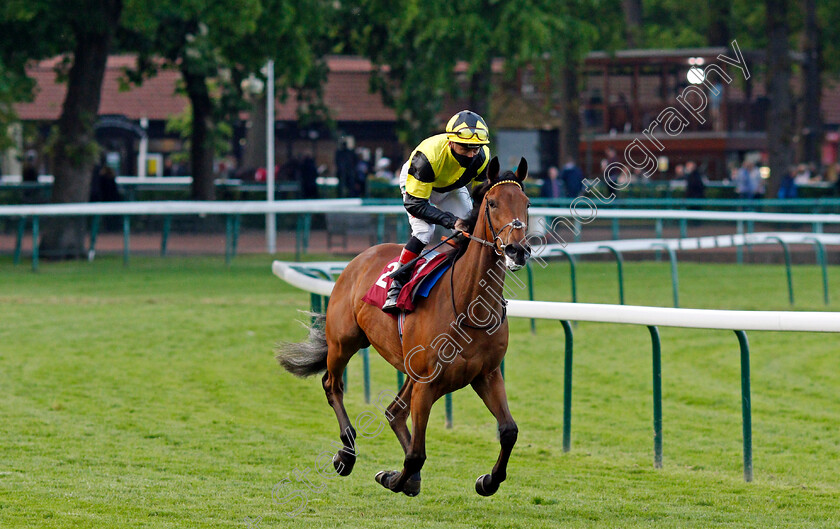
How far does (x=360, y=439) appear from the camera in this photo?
Result: 772 cm

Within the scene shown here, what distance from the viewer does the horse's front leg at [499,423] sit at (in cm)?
561

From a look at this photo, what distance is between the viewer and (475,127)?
19.2 feet

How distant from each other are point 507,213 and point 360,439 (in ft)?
9.47

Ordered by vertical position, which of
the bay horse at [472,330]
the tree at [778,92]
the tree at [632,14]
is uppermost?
the tree at [632,14]

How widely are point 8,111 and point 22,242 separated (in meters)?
13.8

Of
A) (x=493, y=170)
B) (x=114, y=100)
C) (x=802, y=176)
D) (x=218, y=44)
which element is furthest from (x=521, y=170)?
(x=114, y=100)

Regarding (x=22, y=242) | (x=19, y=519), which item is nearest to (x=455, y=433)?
(x=19, y=519)

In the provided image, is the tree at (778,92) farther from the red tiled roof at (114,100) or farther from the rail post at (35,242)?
the red tiled roof at (114,100)

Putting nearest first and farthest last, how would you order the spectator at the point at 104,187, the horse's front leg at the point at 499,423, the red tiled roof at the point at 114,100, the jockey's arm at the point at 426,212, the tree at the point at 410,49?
the horse's front leg at the point at 499,423, the jockey's arm at the point at 426,212, the tree at the point at 410,49, the spectator at the point at 104,187, the red tiled roof at the point at 114,100

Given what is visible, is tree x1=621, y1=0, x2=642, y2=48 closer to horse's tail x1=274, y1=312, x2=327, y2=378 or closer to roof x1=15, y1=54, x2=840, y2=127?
roof x1=15, y1=54, x2=840, y2=127

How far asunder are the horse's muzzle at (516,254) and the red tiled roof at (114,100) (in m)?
35.7

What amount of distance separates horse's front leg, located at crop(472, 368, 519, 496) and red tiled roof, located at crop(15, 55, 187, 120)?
3516 centimetres

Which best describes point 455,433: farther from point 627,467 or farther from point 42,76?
point 42,76

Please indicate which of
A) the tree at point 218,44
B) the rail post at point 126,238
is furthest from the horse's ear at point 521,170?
the rail post at point 126,238
